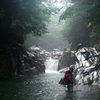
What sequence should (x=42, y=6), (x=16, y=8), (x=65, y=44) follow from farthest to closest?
(x=65, y=44) → (x=42, y=6) → (x=16, y=8)

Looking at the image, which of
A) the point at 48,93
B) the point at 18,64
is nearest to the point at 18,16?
the point at 18,64

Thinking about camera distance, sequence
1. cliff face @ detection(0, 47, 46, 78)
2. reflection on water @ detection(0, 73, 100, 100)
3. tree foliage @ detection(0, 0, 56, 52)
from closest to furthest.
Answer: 1. reflection on water @ detection(0, 73, 100, 100)
2. tree foliage @ detection(0, 0, 56, 52)
3. cliff face @ detection(0, 47, 46, 78)

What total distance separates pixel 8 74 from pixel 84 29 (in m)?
24.7

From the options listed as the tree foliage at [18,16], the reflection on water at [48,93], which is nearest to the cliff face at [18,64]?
the tree foliage at [18,16]

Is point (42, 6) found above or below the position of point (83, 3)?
above

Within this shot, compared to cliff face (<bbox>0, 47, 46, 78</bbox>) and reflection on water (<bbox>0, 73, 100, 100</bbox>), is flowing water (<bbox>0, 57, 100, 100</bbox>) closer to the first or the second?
reflection on water (<bbox>0, 73, 100, 100</bbox>)

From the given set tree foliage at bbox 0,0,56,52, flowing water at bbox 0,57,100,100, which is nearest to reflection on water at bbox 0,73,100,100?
flowing water at bbox 0,57,100,100

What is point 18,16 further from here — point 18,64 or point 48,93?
point 48,93

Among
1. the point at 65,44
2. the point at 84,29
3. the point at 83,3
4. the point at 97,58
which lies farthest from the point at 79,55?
the point at 65,44

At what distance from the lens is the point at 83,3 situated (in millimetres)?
13031

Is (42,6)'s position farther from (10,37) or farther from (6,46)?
(6,46)

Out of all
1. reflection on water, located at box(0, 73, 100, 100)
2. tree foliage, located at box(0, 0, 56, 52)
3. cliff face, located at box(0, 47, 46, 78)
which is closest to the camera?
reflection on water, located at box(0, 73, 100, 100)

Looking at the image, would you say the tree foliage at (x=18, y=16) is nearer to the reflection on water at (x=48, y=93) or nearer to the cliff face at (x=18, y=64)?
the cliff face at (x=18, y=64)

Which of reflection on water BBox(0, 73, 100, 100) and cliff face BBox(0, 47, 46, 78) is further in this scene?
cliff face BBox(0, 47, 46, 78)
